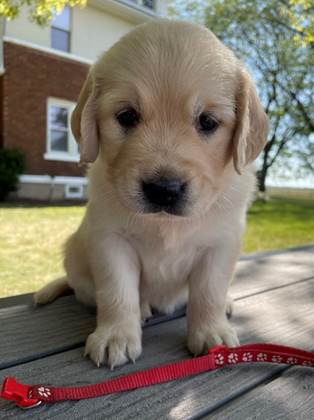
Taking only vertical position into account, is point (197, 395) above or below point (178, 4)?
below

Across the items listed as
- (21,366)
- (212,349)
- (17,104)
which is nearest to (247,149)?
(212,349)

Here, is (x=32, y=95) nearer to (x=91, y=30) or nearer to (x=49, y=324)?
(x=91, y=30)

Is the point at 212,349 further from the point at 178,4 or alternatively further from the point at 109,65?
the point at 178,4

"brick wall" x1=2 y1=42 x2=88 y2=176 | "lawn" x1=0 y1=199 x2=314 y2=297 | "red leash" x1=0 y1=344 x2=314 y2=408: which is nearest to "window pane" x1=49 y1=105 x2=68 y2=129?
"brick wall" x1=2 y1=42 x2=88 y2=176

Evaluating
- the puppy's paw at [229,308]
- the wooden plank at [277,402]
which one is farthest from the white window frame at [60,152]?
the wooden plank at [277,402]

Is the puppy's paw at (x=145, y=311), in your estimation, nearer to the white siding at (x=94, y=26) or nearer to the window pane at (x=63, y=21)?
the white siding at (x=94, y=26)

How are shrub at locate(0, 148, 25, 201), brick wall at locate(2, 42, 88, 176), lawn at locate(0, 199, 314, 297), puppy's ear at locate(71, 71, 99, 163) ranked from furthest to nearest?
1. brick wall at locate(2, 42, 88, 176)
2. shrub at locate(0, 148, 25, 201)
3. lawn at locate(0, 199, 314, 297)
4. puppy's ear at locate(71, 71, 99, 163)

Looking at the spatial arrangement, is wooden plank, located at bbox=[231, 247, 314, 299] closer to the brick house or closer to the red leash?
the red leash
